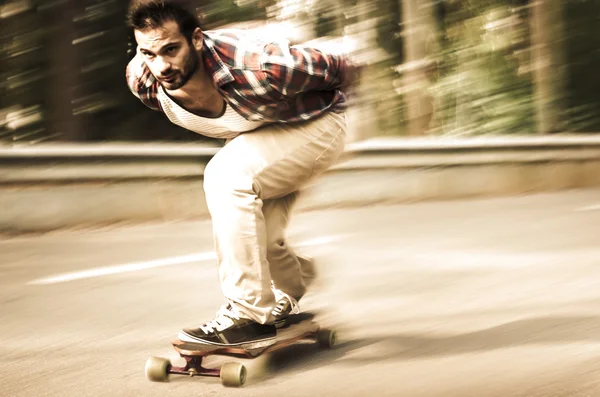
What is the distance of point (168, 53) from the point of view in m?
3.77

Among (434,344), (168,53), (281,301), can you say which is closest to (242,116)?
(168,53)

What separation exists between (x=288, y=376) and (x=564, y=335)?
4.51 feet

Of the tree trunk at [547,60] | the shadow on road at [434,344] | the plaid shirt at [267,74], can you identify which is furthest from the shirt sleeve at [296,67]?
the tree trunk at [547,60]

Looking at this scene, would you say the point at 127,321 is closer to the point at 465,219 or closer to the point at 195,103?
the point at 195,103

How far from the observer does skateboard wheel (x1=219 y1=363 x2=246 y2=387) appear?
3.86m

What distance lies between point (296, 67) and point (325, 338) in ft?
4.39

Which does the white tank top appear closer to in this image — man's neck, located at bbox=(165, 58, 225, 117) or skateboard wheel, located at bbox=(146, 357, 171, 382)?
man's neck, located at bbox=(165, 58, 225, 117)

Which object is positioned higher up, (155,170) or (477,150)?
(155,170)

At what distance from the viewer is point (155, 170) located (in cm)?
937

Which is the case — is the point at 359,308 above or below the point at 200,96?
below

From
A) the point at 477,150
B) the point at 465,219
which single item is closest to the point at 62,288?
the point at 465,219

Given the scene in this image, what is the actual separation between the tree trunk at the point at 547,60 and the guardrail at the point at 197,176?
68 cm

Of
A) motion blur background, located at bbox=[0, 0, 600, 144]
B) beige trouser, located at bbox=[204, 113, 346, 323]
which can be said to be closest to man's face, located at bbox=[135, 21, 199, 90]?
beige trouser, located at bbox=[204, 113, 346, 323]

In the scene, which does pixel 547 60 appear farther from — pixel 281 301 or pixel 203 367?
pixel 203 367
